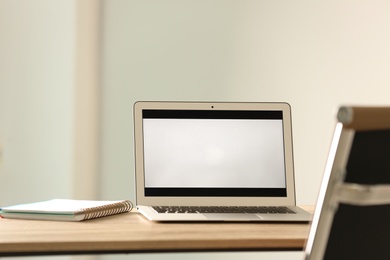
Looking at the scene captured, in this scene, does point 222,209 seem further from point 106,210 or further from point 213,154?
point 106,210

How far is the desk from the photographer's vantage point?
67.2 inches

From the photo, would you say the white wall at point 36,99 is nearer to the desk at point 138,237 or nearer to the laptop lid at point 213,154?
the laptop lid at point 213,154

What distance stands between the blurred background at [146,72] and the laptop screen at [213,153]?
51.7 inches

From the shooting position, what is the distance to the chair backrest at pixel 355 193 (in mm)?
1163

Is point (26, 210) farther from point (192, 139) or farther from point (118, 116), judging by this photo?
point (118, 116)

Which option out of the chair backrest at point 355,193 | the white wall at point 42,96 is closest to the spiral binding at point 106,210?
the chair backrest at point 355,193

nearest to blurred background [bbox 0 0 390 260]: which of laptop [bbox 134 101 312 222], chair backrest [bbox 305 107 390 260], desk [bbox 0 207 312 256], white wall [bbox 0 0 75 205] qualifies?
white wall [bbox 0 0 75 205]

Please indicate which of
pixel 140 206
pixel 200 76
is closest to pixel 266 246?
pixel 140 206

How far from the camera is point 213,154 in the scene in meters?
2.30

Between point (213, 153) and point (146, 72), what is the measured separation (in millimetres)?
1387

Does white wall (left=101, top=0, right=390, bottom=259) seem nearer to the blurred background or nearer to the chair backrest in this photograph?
the blurred background

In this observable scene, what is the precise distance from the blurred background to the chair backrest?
2.38m

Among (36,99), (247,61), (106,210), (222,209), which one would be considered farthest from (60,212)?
(247,61)

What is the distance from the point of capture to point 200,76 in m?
3.63
